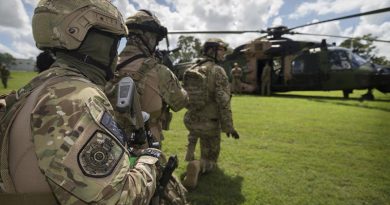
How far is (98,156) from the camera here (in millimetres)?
1424

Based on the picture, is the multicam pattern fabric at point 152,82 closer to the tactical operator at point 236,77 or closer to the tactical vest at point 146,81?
the tactical vest at point 146,81

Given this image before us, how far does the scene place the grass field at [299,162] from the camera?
454cm

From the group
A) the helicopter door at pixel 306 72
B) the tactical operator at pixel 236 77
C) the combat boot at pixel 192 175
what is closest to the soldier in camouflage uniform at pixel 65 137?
the combat boot at pixel 192 175

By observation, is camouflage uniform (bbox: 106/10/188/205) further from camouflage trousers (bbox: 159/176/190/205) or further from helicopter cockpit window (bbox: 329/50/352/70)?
helicopter cockpit window (bbox: 329/50/352/70)

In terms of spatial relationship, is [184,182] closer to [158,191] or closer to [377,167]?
[158,191]

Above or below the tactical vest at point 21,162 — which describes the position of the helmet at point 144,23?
A: above

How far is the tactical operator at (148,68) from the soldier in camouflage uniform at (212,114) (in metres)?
1.70

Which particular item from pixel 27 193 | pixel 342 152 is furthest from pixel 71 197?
pixel 342 152

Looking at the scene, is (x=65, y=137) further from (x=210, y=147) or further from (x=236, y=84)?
(x=236, y=84)

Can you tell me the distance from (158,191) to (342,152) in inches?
211

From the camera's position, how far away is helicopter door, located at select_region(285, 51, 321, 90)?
51.5 feet

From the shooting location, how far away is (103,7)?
5.90ft

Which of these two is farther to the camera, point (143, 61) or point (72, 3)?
point (143, 61)

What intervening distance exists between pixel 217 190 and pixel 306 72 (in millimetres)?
12565
